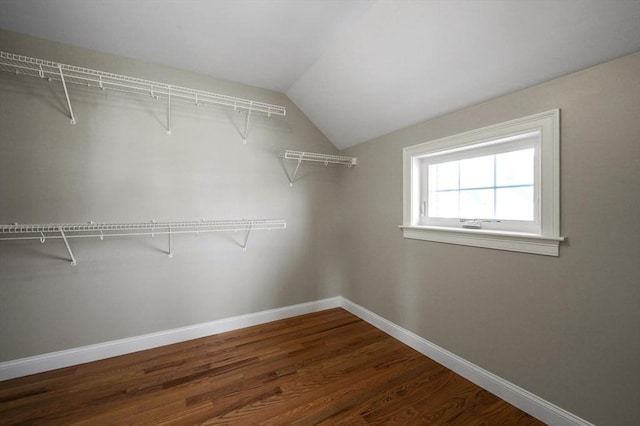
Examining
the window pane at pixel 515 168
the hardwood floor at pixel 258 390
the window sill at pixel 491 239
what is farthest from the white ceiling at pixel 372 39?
the hardwood floor at pixel 258 390

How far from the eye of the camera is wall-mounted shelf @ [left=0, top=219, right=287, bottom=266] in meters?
1.68

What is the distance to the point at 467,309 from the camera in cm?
177

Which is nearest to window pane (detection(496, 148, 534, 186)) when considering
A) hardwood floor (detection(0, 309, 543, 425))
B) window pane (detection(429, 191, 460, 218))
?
window pane (detection(429, 191, 460, 218))

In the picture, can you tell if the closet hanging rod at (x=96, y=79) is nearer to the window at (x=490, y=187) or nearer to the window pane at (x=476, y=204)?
the window at (x=490, y=187)

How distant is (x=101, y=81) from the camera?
167cm

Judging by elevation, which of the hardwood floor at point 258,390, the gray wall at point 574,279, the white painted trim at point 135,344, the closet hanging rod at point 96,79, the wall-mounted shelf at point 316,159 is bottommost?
the hardwood floor at point 258,390

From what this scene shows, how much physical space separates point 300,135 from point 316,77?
665 mm

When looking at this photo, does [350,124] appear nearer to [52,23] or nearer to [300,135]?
[300,135]

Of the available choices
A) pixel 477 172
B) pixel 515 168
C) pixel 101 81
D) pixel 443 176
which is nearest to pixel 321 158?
pixel 443 176

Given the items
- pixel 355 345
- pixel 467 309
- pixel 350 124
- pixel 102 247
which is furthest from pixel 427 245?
pixel 102 247

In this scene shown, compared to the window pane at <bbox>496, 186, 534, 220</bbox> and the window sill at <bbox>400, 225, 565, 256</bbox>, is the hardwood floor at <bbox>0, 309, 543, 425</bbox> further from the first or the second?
the window pane at <bbox>496, 186, 534, 220</bbox>

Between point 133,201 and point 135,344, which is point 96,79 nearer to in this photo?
point 133,201

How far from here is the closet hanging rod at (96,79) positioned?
1625 mm

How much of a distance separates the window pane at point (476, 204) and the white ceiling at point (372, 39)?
2.08ft
